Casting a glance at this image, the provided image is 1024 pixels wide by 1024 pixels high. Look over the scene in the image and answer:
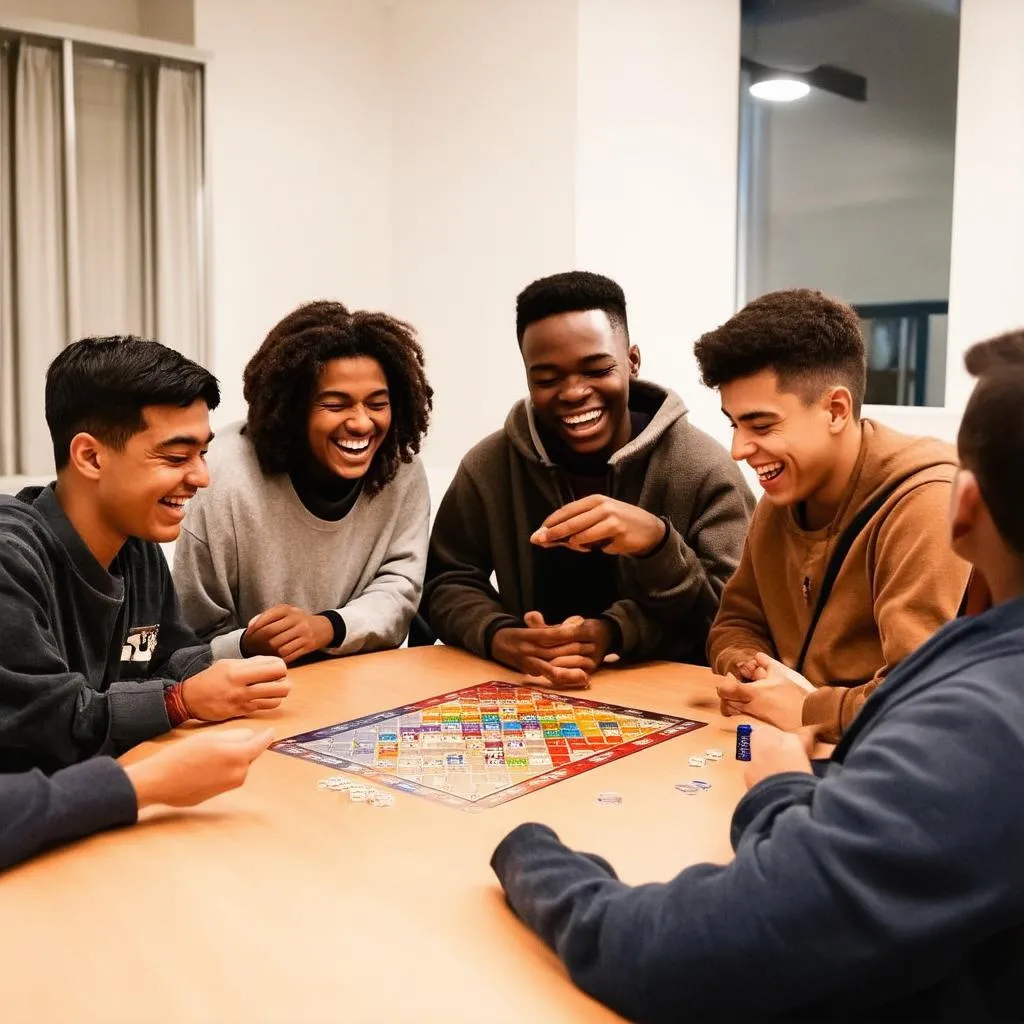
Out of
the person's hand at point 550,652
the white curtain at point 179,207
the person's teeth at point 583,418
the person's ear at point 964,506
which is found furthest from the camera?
the white curtain at point 179,207

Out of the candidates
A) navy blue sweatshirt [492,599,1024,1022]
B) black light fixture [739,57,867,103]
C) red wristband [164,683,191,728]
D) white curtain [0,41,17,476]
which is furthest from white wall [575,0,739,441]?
navy blue sweatshirt [492,599,1024,1022]

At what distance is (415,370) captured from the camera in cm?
260

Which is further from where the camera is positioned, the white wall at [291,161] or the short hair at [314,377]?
the white wall at [291,161]

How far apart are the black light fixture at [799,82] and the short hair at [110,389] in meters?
3.20

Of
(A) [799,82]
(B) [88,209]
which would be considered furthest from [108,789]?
(A) [799,82]

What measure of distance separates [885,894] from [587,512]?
135 cm

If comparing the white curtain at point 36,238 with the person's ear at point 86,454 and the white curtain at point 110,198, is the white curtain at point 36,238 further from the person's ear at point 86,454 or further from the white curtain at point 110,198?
the person's ear at point 86,454

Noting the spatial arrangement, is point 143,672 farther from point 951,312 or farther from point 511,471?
point 951,312

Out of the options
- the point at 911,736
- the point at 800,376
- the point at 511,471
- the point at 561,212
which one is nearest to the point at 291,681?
the point at 511,471

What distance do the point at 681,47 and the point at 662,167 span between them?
0.45 meters

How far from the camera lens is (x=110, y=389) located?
178 cm

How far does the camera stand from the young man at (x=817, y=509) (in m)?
1.70

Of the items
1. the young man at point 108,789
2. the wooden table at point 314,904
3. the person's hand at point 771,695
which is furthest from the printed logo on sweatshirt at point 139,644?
the person's hand at point 771,695

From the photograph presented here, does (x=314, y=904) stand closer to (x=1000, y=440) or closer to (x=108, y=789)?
(x=108, y=789)
